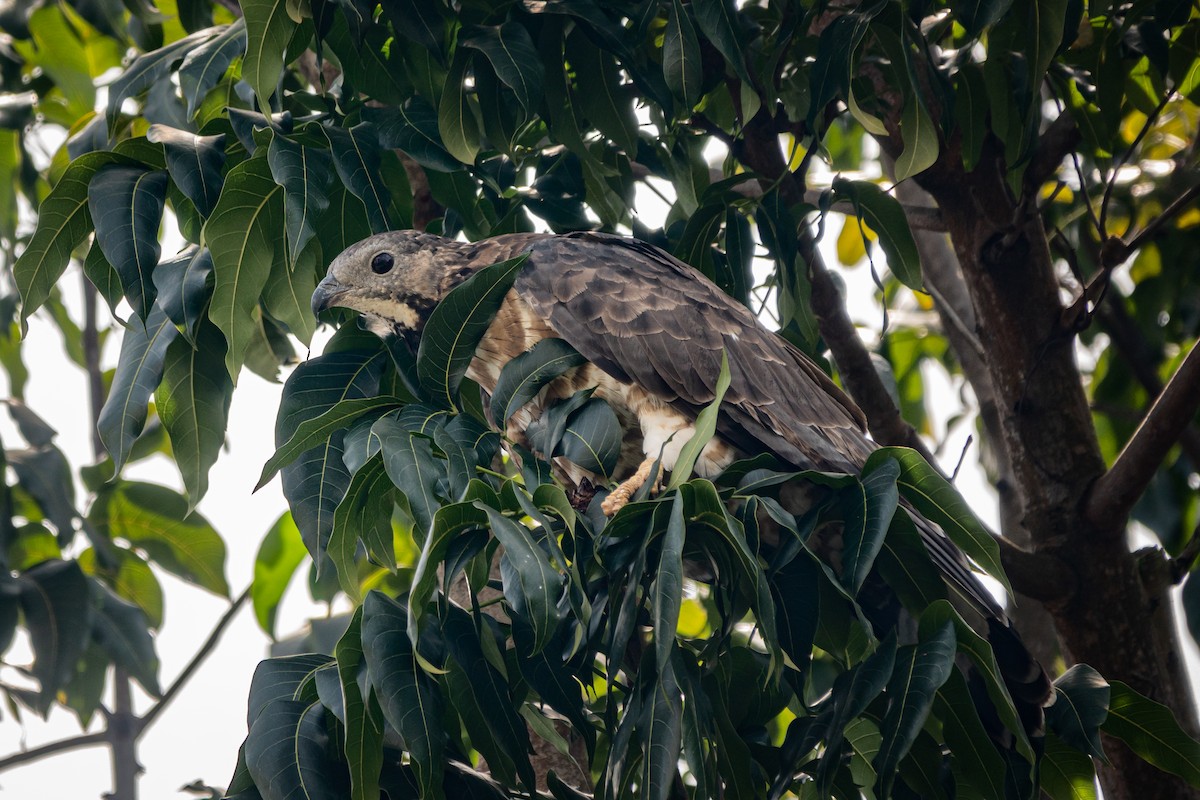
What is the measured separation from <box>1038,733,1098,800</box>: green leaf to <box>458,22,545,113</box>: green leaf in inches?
70.0

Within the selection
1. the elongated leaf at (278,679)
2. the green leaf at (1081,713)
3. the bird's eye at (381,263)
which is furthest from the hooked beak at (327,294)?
the green leaf at (1081,713)

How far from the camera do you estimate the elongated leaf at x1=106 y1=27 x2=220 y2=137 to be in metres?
2.87

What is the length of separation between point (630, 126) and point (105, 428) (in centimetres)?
149

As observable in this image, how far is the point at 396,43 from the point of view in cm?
302

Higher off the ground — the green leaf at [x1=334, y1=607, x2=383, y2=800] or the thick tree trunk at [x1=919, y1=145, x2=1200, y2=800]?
the thick tree trunk at [x1=919, y1=145, x2=1200, y2=800]

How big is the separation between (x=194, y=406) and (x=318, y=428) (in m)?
0.60

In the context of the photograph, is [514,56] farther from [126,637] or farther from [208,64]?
[126,637]

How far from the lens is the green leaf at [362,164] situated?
267 cm

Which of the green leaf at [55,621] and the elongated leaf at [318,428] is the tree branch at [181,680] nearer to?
the green leaf at [55,621]

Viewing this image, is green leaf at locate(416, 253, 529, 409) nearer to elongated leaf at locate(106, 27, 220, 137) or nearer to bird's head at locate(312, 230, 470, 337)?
bird's head at locate(312, 230, 470, 337)

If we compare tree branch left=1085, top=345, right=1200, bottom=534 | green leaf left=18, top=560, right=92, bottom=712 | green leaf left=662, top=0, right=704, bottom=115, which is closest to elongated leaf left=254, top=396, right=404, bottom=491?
green leaf left=662, top=0, right=704, bottom=115

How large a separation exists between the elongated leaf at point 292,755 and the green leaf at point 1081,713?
Answer: 144 cm

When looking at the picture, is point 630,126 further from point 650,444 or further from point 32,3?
point 32,3

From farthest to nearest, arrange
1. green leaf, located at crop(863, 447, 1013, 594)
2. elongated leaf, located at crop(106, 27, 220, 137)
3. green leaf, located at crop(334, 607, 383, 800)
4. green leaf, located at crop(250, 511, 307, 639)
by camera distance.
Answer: green leaf, located at crop(250, 511, 307, 639) → elongated leaf, located at crop(106, 27, 220, 137) → green leaf, located at crop(863, 447, 1013, 594) → green leaf, located at crop(334, 607, 383, 800)
